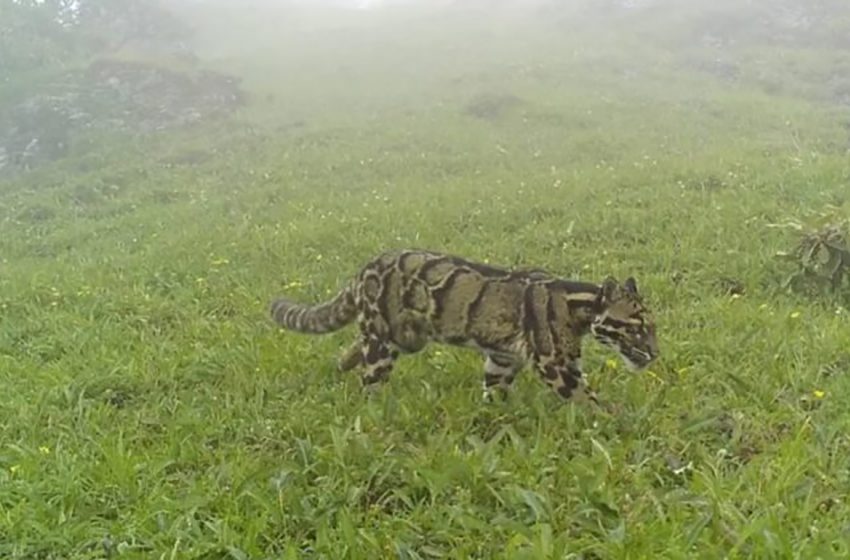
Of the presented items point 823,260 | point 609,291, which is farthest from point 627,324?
point 823,260

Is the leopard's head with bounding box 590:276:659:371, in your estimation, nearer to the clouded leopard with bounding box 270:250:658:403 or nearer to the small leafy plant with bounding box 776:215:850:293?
the clouded leopard with bounding box 270:250:658:403

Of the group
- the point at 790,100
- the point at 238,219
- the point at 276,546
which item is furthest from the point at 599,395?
the point at 790,100

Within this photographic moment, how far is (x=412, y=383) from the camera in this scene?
713 cm

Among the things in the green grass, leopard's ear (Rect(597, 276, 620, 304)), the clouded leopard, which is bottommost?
the green grass

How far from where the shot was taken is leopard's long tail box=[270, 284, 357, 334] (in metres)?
7.46

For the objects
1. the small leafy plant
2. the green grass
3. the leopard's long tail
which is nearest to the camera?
the green grass

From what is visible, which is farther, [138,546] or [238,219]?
[238,219]

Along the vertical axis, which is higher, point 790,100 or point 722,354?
point 722,354

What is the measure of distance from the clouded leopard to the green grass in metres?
0.32

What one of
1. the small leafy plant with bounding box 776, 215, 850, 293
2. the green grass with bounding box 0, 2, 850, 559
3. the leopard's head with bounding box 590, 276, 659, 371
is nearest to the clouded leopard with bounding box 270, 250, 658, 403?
the leopard's head with bounding box 590, 276, 659, 371

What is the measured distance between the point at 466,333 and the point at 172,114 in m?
22.4

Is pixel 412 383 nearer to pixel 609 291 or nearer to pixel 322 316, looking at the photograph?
pixel 322 316

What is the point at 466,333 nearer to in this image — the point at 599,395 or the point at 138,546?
the point at 599,395

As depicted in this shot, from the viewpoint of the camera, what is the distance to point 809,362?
6.91 m
